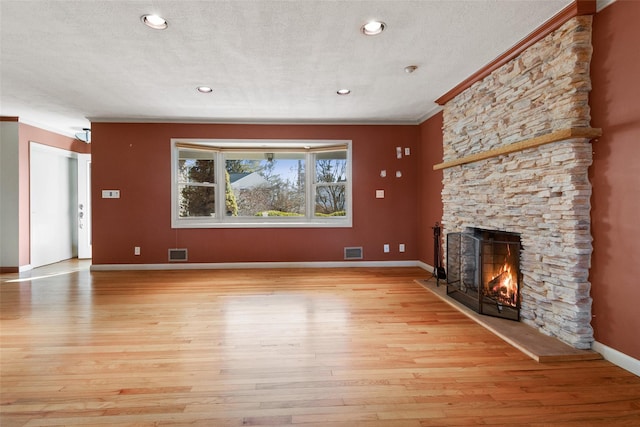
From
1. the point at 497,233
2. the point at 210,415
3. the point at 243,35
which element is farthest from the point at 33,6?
the point at 497,233

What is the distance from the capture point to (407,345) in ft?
8.32

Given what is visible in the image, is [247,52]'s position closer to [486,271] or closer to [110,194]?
[486,271]

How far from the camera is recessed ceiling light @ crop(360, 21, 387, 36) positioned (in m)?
2.54

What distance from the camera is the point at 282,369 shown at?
218 cm

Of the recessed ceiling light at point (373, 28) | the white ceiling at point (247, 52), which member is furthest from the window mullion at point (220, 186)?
the recessed ceiling light at point (373, 28)

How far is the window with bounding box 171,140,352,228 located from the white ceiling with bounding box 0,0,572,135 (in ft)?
3.31

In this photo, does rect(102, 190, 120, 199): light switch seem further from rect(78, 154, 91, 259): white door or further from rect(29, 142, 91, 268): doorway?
rect(78, 154, 91, 259): white door

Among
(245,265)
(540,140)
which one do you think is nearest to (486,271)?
(540,140)

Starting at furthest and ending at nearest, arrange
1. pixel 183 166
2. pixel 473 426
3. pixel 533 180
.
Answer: pixel 183 166 → pixel 533 180 → pixel 473 426

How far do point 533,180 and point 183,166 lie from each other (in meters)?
5.00

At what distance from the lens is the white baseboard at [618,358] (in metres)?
2.07

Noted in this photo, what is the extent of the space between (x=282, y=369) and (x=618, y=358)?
220 centimetres

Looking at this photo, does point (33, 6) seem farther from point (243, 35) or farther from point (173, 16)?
point (243, 35)

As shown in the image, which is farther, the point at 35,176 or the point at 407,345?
the point at 35,176
